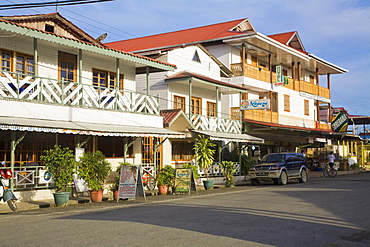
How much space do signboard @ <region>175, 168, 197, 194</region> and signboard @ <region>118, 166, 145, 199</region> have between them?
9.00 feet

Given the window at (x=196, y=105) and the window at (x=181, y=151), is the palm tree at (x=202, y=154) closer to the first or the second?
the window at (x=181, y=151)

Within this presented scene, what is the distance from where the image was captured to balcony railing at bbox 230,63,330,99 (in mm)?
32188

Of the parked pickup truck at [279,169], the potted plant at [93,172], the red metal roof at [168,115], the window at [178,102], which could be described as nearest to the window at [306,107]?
the parked pickup truck at [279,169]

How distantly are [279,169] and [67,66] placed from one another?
37.1 feet

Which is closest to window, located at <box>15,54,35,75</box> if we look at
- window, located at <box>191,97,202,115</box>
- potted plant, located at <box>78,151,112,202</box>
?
potted plant, located at <box>78,151,112,202</box>

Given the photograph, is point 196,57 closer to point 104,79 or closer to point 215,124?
point 215,124

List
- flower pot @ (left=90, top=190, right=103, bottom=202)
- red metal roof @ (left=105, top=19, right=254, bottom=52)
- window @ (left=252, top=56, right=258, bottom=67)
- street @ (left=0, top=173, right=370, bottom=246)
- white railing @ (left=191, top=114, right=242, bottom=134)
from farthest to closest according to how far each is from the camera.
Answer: window @ (left=252, top=56, right=258, bottom=67) < red metal roof @ (left=105, top=19, right=254, bottom=52) < white railing @ (left=191, top=114, right=242, bottom=134) < flower pot @ (left=90, top=190, right=103, bottom=202) < street @ (left=0, top=173, right=370, bottom=246)

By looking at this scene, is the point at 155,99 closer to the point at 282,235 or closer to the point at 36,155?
the point at 36,155

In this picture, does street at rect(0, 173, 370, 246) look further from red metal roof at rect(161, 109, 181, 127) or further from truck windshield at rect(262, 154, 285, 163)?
truck windshield at rect(262, 154, 285, 163)

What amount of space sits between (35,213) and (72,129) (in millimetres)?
3538

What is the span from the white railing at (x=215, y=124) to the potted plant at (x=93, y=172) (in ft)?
30.2

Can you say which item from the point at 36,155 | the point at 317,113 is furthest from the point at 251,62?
the point at 36,155

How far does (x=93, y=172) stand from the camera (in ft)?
53.4

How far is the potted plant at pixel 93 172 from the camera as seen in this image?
1617 cm
